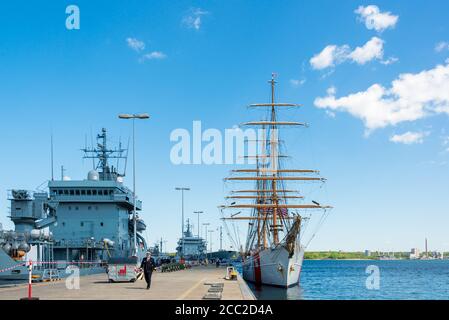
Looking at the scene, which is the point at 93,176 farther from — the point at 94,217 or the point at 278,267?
the point at 278,267

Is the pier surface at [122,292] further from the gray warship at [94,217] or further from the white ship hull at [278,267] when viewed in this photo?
the gray warship at [94,217]

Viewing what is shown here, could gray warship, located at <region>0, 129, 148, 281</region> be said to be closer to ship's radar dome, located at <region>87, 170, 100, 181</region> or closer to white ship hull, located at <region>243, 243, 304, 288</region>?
ship's radar dome, located at <region>87, 170, 100, 181</region>

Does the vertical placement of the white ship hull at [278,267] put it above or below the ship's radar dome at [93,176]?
below

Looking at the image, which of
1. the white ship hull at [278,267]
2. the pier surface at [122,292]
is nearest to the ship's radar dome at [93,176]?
the white ship hull at [278,267]

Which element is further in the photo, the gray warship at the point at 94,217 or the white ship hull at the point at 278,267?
the gray warship at the point at 94,217

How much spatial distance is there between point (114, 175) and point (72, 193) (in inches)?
333

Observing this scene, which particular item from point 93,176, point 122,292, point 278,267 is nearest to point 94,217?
point 93,176

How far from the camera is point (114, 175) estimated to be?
80.1 metres

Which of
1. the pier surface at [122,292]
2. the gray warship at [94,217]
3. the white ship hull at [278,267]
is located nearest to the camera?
the pier surface at [122,292]

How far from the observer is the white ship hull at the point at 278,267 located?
5088 centimetres

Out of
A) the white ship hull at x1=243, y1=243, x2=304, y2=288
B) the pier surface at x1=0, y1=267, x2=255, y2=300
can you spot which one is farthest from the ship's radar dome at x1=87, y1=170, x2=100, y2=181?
the pier surface at x1=0, y1=267, x2=255, y2=300

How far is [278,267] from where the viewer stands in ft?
170
